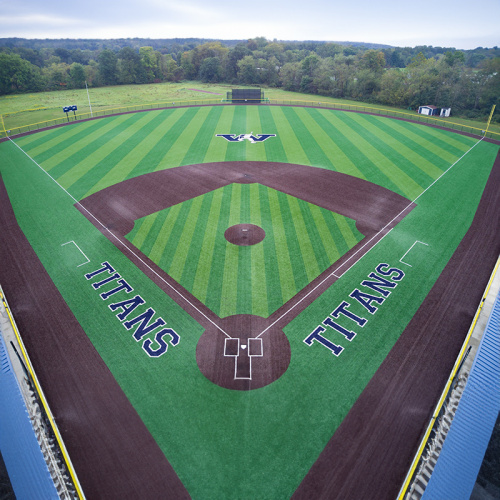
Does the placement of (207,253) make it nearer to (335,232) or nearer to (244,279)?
(244,279)

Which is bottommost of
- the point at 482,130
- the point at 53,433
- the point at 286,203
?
the point at 53,433

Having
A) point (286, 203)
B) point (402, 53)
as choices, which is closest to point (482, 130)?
point (286, 203)

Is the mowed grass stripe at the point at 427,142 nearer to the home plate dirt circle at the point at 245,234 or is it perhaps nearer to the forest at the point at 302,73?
the forest at the point at 302,73

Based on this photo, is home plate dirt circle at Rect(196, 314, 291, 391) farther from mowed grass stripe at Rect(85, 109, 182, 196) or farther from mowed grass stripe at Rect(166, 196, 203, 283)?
mowed grass stripe at Rect(85, 109, 182, 196)

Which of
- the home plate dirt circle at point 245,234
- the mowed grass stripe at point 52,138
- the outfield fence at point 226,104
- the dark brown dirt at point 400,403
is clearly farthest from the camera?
the outfield fence at point 226,104

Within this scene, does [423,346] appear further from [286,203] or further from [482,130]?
[482,130]

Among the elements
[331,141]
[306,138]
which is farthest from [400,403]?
[306,138]

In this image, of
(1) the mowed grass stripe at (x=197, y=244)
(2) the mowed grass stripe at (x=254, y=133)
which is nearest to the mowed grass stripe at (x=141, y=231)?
(1) the mowed grass stripe at (x=197, y=244)
